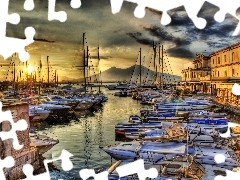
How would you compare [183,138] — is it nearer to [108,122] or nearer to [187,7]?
[187,7]

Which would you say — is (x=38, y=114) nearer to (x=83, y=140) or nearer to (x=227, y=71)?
(x=83, y=140)

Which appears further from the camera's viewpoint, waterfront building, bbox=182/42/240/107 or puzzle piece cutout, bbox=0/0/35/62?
waterfront building, bbox=182/42/240/107

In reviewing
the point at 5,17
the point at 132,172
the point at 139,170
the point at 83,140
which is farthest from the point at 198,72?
the point at 5,17

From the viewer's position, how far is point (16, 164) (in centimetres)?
1283

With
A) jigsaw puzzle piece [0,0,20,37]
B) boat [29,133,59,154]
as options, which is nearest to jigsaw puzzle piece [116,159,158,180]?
jigsaw puzzle piece [0,0,20,37]

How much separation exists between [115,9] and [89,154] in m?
14.9

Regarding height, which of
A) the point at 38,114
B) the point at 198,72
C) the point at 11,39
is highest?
the point at 198,72

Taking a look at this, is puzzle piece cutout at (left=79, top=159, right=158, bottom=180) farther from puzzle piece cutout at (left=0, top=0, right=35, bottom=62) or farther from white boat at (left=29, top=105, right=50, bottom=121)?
white boat at (left=29, top=105, right=50, bottom=121)

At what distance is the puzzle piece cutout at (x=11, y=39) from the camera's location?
780 centimetres

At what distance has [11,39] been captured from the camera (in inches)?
331

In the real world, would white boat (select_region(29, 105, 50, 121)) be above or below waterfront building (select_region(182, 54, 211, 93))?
below

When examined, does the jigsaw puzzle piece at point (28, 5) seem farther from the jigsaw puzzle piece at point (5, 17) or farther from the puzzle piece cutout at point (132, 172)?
the puzzle piece cutout at point (132, 172)

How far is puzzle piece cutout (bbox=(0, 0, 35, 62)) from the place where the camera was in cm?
780

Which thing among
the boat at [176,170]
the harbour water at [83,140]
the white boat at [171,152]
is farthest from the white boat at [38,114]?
the boat at [176,170]
